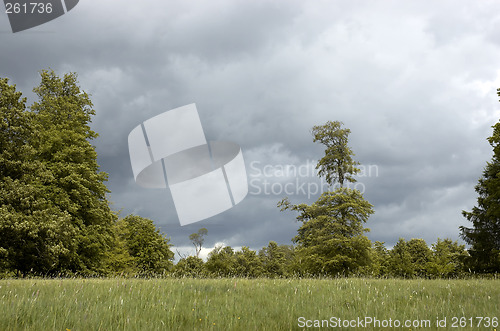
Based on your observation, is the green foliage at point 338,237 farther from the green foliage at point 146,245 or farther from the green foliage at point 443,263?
the green foliage at point 146,245

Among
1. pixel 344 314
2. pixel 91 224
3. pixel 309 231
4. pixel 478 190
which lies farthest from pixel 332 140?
pixel 344 314

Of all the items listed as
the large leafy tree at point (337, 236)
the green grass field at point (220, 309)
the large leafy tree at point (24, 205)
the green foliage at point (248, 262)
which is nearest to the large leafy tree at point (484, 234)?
the large leafy tree at point (337, 236)

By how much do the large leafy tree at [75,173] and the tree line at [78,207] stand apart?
0.07 m

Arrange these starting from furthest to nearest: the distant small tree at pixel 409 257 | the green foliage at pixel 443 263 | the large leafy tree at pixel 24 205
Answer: the distant small tree at pixel 409 257 → the green foliage at pixel 443 263 → the large leafy tree at pixel 24 205

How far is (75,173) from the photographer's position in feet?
80.4

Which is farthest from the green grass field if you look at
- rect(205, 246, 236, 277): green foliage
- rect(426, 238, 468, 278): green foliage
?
rect(205, 246, 236, 277): green foliage

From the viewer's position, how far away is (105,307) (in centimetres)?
642

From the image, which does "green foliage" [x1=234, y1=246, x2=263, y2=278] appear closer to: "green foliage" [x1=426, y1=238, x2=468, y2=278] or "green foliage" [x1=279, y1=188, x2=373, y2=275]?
"green foliage" [x1=426, y1=238, x2=468, y2=278]

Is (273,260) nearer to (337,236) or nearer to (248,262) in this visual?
(248,262)

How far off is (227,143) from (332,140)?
89.4 feet

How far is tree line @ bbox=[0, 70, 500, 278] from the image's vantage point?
20.2 metres

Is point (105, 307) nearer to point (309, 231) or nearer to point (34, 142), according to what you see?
point (34, 142)

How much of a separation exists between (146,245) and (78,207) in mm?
24607

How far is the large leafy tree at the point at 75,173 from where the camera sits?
23.9 meters
